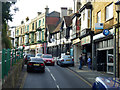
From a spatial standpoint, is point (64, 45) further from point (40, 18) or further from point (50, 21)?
point (40, 18)

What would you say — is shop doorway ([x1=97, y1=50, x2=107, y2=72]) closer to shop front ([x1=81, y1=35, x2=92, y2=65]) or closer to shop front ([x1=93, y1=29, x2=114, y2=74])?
shop front ([x1=93, y1=29, x2=114, y2=74])

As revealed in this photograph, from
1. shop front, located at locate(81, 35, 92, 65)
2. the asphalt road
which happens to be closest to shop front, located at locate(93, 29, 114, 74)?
shop front, located at locate(81, 35, 92, 65)

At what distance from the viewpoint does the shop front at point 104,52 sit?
17.4 m

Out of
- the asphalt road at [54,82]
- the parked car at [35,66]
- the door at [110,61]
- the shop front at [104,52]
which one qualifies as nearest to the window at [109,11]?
the shop front at [104,52]

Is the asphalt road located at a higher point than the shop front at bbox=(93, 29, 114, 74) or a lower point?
lower

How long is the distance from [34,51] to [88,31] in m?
37.9

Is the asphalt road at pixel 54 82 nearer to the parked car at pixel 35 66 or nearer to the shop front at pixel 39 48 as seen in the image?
the parked car at pixel 35 66

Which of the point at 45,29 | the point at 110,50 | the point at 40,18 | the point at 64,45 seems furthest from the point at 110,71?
the point at 40,18

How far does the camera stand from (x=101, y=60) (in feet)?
66.0

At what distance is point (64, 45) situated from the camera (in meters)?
38.0

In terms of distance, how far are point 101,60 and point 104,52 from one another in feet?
2.97

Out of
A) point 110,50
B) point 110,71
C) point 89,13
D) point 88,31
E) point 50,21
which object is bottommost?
point 110,71

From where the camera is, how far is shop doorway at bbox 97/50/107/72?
1949cm

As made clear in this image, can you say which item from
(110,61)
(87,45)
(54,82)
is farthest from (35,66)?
(87,45)
